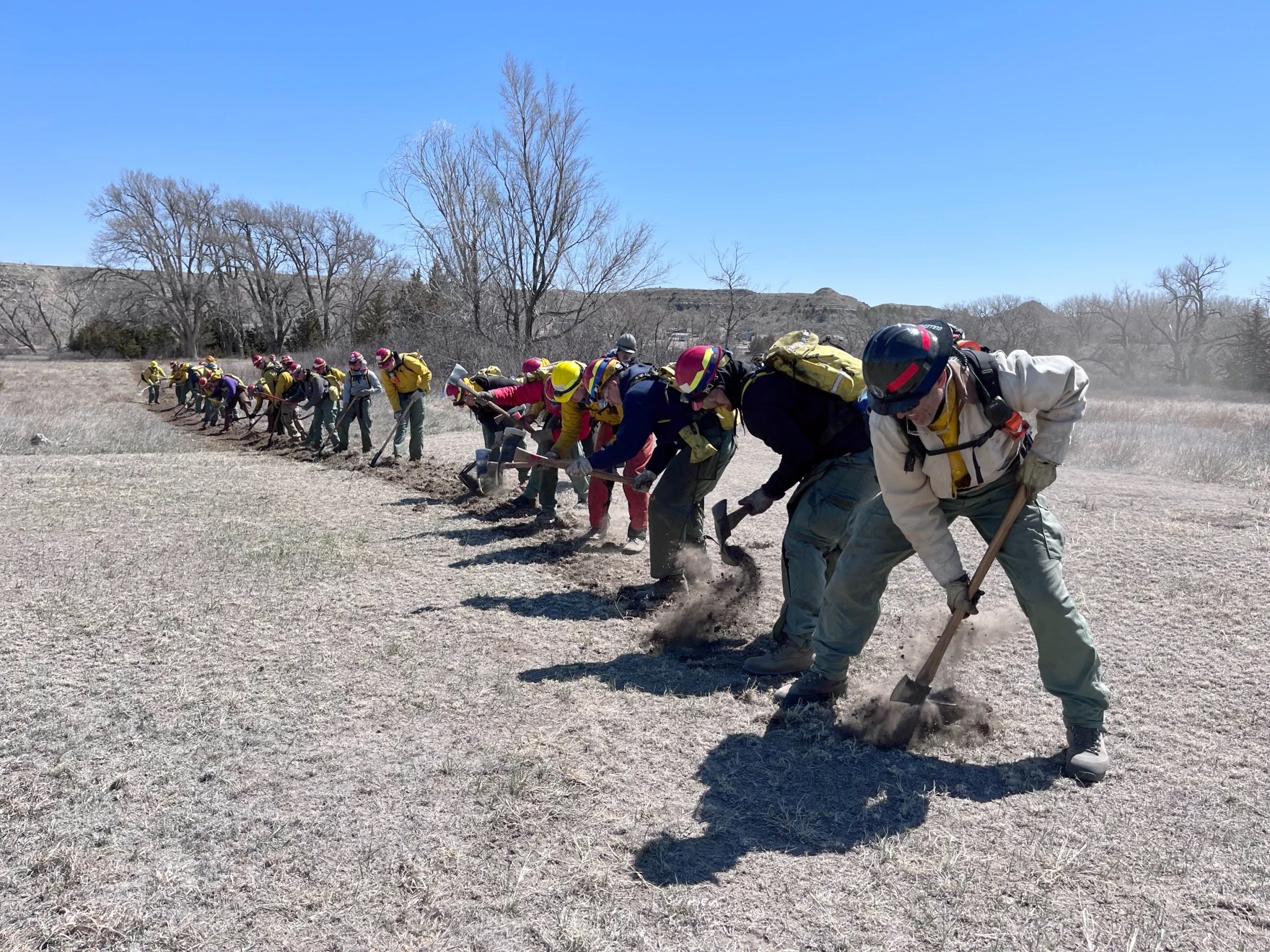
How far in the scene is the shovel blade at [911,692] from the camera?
12.5ft

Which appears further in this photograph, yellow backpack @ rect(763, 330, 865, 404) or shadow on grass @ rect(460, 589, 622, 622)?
shadow on grass @ rect(460, 589, 622, 622)

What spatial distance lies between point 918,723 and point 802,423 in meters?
1.68

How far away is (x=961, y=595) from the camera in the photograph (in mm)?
3512

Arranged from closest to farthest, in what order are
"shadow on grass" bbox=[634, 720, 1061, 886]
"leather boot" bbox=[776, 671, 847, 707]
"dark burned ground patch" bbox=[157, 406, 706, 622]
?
"shadow on grass" bbox=[634, 720, 1061, 886] → "leather boot" bbox=[776, 671, 847, 707] → "dark burned ground patch" bbox=[157, 406, 706, 622]

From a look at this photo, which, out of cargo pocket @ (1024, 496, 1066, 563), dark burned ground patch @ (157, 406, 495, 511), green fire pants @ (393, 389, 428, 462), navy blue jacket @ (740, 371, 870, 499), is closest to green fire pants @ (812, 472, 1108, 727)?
cargo pocket @ (1024, 496, 1066, 563)

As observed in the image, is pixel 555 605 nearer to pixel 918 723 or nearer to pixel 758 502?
pixel 758 502

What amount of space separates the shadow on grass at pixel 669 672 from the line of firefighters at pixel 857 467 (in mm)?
210

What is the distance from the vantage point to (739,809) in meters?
3.32

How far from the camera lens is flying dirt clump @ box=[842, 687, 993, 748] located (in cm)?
380

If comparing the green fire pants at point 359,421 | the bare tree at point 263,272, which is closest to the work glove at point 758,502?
the green fire pants at point 359,421

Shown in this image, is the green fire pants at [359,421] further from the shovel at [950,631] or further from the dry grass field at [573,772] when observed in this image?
the shovel at [950,631]

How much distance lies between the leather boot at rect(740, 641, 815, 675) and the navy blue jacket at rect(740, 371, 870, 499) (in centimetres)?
87

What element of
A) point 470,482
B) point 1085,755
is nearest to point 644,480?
point 1085,755

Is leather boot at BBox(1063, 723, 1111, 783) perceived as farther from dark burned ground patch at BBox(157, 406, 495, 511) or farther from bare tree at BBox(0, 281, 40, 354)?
bare tree at BBox(0, 281, 40, 354)
